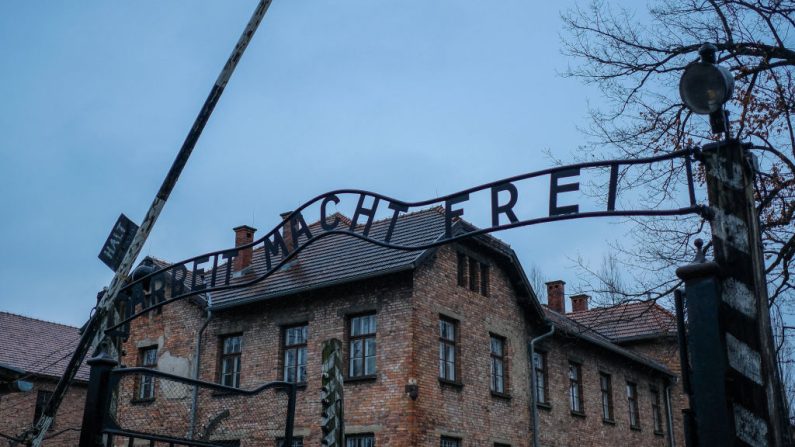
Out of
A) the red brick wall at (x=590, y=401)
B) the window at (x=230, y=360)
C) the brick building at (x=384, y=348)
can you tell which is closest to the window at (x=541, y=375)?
the brick building at (x=384, y=348)

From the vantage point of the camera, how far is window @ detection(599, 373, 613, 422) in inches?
981

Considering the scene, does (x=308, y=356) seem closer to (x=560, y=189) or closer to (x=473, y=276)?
(x=473, y=276)

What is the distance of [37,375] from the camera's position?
82.0ft

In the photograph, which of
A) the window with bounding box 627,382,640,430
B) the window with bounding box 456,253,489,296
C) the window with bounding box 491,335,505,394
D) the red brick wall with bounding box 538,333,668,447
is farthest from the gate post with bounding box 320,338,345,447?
the window with bounding box 627,382,640,430

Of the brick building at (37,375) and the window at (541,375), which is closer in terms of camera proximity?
the window at (541,375)

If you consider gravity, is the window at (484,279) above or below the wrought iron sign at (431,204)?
above

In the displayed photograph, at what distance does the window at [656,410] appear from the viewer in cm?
2812

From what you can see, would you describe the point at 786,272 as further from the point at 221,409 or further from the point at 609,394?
the point at 609,394

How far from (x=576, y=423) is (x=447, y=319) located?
6.80 meters

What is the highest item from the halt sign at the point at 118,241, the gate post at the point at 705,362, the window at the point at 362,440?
the halt sign at the point at 118,241

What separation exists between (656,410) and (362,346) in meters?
15.6

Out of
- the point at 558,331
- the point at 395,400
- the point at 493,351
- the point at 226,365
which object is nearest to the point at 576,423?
the point at 558,331

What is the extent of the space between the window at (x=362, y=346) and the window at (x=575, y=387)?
7.96 m

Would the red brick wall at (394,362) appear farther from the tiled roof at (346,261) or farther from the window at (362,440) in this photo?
the tiled roof at (346,261)
